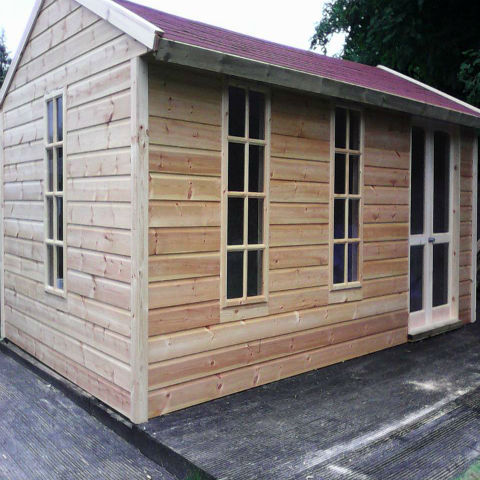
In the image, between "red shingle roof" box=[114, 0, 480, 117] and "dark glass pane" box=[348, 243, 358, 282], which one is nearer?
"red shingle roof" box=[114, 0, 480, 117]

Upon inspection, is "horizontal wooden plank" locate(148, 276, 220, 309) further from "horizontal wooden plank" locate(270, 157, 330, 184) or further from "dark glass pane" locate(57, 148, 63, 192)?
"dark glass pane" locate(57, 148, 63, 192)

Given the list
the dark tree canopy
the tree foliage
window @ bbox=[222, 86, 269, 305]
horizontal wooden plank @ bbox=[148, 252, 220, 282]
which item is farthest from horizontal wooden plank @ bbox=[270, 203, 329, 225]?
the tree foliage

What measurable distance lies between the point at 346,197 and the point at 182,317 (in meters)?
1.96

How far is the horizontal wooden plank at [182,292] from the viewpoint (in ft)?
11.8

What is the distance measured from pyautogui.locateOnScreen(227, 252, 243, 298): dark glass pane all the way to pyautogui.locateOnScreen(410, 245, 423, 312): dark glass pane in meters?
2.35

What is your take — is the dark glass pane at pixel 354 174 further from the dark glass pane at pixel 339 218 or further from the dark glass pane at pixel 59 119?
the dark glass pane at pixel 59 119

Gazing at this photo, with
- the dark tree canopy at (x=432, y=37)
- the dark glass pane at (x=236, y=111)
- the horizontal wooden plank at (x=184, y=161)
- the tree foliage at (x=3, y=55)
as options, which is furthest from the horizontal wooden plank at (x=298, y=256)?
the tree foliage at (x=3, y=55)

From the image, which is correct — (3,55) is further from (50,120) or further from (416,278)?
(416,278)

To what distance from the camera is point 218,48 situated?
12.5ft

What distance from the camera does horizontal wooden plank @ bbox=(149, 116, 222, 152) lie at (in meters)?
3.56

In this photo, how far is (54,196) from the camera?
459cm

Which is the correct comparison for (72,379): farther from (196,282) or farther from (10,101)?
(10,101)

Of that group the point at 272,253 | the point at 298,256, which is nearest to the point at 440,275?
the point at 298,256

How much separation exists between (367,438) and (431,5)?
8.32m
